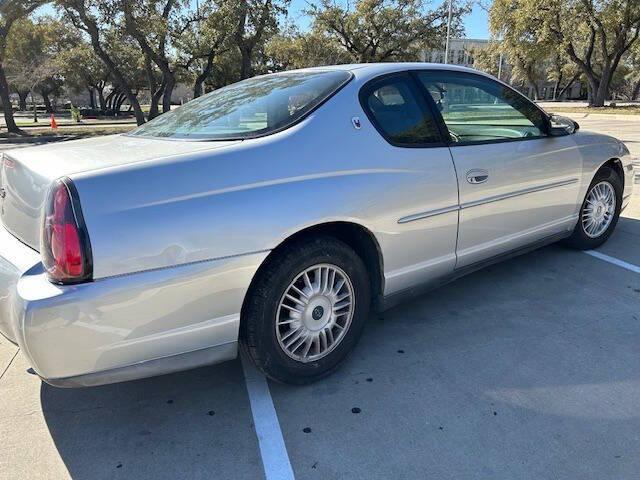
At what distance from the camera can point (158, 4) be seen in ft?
70.4

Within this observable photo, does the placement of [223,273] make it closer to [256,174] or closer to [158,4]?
[256,174]

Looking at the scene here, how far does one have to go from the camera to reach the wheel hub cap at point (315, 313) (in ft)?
8.57

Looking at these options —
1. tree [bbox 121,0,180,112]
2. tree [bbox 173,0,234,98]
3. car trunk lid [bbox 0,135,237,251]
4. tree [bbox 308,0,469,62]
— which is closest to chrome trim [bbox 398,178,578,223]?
car trunk lid [bbox 0,135,237,251]

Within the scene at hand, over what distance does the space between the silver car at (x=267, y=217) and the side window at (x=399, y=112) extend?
0.5 inches

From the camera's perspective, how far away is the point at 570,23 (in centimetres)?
2764

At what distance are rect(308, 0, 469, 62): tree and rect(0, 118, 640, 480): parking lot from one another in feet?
91.1

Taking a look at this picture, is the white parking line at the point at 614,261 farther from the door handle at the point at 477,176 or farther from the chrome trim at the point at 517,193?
the door handle at the point at 477,176

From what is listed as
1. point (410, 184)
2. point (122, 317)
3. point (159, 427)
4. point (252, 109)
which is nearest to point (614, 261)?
point (410, 184)

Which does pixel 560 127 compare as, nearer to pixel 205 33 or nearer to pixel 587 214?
pixel 587 214

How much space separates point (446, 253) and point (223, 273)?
1.51 metres

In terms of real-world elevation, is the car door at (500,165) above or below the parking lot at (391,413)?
above

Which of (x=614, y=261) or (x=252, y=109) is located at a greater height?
(x=252, y=109)

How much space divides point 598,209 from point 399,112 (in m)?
2.48

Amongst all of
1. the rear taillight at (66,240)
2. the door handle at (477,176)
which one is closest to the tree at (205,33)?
the door handle at (477,176)
